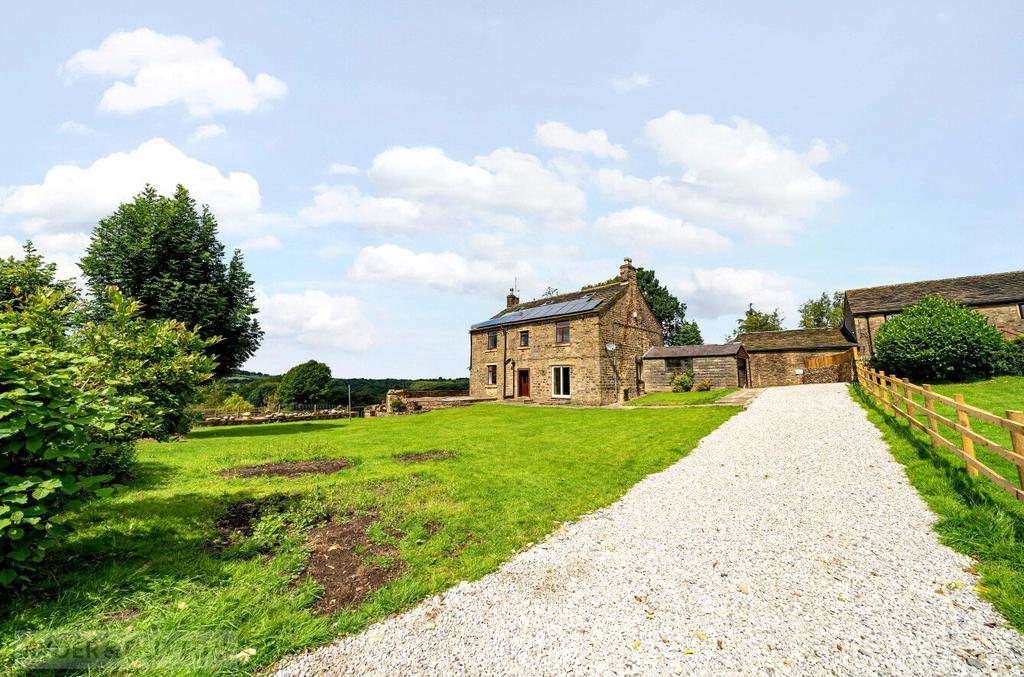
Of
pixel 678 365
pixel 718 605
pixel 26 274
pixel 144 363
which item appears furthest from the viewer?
pixel 678 365

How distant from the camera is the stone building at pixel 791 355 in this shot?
99.8 feet

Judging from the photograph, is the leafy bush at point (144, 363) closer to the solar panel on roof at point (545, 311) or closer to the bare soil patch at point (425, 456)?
the bare soil patch at point (425, 456)

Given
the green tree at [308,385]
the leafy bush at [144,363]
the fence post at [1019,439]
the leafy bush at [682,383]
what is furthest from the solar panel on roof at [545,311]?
the green tree at [308,385]

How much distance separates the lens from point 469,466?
32.2 feet

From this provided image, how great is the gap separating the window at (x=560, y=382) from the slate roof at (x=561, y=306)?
3.50m

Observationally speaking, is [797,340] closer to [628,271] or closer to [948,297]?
[948,297]

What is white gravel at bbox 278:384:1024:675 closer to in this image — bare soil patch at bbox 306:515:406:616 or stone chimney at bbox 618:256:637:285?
bare soil patch at bbox 306:515:406:616

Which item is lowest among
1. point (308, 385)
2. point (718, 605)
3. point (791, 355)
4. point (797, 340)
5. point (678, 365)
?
point (718, 605)

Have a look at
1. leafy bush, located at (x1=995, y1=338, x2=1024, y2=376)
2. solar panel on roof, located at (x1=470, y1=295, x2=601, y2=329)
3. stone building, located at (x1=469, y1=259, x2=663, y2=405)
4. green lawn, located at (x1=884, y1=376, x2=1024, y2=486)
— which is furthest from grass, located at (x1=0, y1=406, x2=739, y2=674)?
leafy bush, located at (x1=995, y1=338, x2=1024, y2=376)

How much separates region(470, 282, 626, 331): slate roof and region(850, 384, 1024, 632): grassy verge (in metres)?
19.4

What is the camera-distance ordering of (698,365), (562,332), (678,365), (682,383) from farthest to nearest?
(678,365)
(698,365)
(562,332)
(682,383)

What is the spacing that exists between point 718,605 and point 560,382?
2432 cm

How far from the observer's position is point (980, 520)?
5469 millimetres

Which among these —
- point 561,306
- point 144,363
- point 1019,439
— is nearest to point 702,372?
point 561,306
